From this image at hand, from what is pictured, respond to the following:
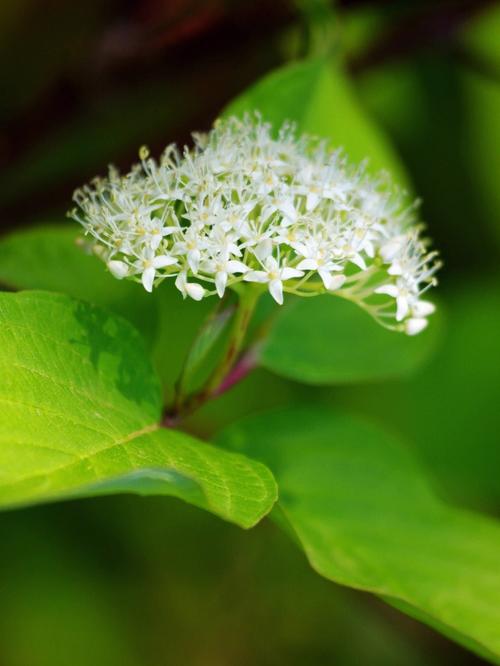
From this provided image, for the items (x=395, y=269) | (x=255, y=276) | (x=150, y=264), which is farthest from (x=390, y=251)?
(x=150, y=264)

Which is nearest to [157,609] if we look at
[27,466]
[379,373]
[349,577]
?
[379,373]

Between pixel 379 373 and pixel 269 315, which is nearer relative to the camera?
pixel 269 315

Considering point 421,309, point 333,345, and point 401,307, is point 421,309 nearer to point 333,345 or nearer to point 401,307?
point 401,307

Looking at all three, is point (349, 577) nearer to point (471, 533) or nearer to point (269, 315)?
point (471, 533)

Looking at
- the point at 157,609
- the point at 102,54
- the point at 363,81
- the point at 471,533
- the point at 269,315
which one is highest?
the point at 102,54

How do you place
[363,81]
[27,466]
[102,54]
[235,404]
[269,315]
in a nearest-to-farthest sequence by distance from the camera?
1. [27,466]
2. [269,315]
3. [102,54]
4. [235,404]
5. [363,81]

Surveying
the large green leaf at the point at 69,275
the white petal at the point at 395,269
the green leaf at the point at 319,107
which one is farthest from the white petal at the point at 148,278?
the green leaf at the point at 319,107

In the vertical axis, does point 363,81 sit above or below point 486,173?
above
